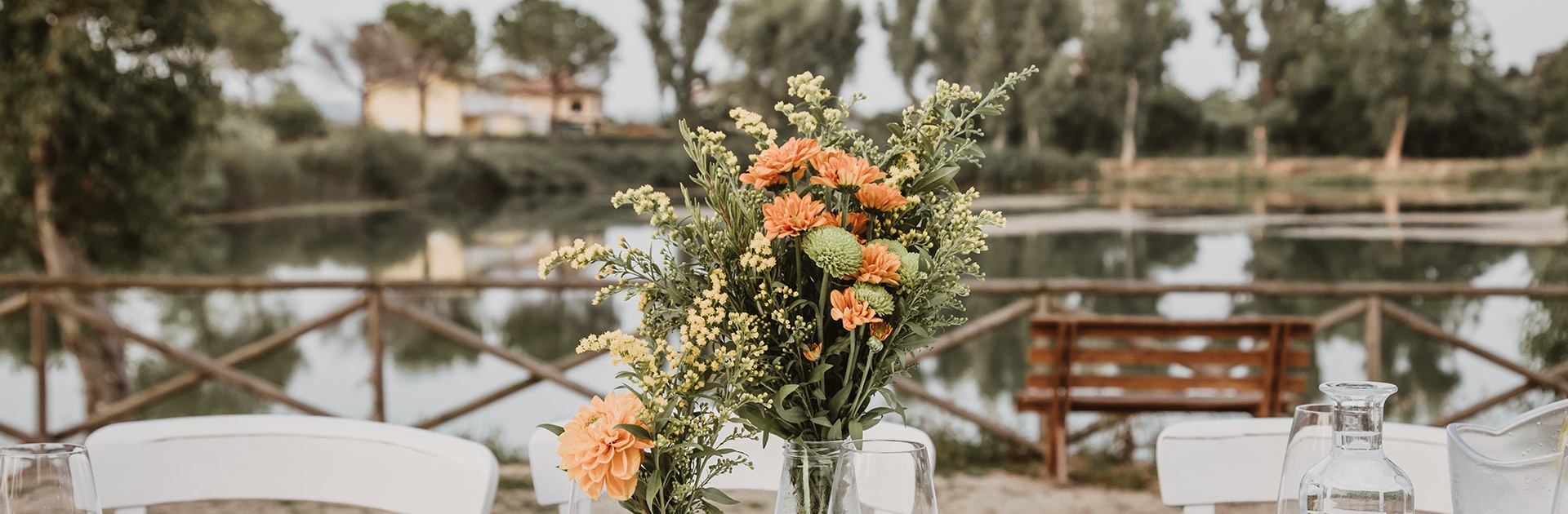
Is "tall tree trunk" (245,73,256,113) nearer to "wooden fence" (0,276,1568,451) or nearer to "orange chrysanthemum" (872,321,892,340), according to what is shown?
"wooden fence" (0,276,1568,451)

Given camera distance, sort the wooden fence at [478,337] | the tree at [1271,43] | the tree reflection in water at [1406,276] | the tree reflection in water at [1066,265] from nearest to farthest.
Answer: the wooden fence at [478,337] → the tree reflection in water at [1406,276] → the tree at [1271,43] → the tree reflection in water at [1066,265]

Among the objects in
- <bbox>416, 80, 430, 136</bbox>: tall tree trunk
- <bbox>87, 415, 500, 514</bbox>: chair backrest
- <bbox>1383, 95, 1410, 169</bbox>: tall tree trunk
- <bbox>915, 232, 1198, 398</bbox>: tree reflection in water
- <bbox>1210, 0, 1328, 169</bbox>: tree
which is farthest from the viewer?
<bbox>416, 80, 430, 136</bbox>: tall tree trunk

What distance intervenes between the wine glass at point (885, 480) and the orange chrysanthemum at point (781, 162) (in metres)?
0.18

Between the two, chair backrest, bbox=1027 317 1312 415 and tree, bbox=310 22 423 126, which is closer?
chair backrest, bbox=1027 317 1312 415

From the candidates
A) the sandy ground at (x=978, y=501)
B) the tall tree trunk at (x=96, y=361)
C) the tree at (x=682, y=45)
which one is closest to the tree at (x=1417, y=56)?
the sandy ground at (x=978, y=501)

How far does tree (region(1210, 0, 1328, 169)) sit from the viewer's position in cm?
527

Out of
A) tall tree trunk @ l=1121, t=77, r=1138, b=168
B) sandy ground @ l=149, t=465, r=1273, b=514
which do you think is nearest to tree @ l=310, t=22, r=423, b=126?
sandy ground @ l=149, t=465, r=1273, b=514

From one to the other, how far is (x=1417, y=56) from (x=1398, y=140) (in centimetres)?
36

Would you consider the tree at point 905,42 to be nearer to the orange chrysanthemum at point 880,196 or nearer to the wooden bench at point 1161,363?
the wooden bench at point 1161,363

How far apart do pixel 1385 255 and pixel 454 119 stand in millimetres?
4197

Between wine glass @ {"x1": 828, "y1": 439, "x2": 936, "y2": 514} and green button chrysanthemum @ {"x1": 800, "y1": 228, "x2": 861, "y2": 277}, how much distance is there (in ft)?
0.37

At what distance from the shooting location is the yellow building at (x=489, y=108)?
5719mm

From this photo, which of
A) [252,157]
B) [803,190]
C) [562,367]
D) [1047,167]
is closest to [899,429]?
[803,190]

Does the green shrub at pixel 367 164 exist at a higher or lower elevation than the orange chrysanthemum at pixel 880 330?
higher
